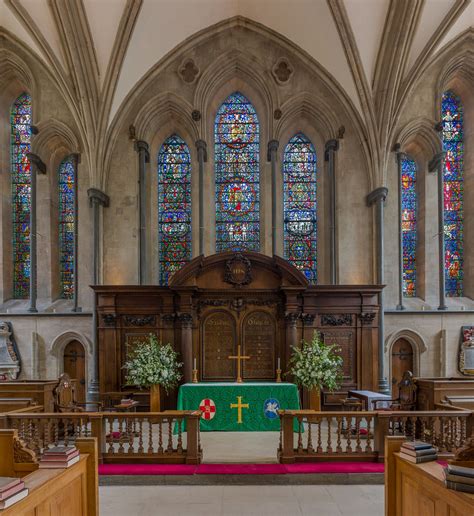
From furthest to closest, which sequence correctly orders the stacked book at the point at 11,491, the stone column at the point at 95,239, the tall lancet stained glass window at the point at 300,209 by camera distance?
the tall lancet stained glass window at the point at 300,209 < the stone column at the point at 95,239 < the stacked book at the point at 11,491

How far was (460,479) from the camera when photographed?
131 inches

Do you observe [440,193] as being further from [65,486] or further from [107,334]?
[65,486]

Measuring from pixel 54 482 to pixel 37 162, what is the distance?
11955 millimetres

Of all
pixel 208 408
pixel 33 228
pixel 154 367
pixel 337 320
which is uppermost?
pixel 33 228

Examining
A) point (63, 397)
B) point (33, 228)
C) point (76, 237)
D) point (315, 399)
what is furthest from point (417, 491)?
point (33, 228)

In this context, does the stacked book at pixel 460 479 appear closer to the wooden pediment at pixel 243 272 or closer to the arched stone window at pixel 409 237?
the wooden pediment at pixel 243 272

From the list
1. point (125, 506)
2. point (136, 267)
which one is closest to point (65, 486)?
point (125, 506)

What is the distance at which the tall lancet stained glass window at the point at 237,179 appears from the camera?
1453 cm

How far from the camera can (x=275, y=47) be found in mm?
14508

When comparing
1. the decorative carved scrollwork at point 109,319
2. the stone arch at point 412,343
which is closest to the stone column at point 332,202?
the stone arch at point 412,343

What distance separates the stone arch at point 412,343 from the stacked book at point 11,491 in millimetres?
11570

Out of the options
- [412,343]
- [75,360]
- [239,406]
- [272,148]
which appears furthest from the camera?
[272,148]

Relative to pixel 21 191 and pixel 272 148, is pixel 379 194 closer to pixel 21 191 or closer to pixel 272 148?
pixel 272 148

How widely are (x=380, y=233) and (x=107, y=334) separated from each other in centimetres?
744
